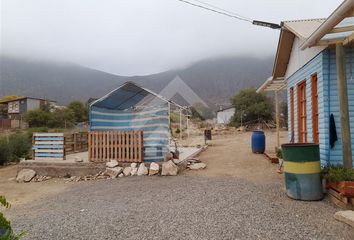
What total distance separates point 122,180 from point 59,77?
116550 millimetres

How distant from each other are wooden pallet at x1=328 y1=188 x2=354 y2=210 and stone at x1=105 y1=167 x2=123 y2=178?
6.33 meters

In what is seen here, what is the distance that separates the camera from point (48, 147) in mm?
10789

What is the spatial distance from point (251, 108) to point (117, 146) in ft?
106

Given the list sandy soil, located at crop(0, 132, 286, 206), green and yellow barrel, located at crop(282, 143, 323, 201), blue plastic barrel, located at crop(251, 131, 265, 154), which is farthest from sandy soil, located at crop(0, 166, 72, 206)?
blue plastic barrel, located at crop(251, 131, 265, 154)

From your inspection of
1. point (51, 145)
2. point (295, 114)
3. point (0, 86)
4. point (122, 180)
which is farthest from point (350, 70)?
point (0, 86)

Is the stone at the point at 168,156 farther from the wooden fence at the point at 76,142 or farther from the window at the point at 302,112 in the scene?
the wooden fence at the point at 76,142

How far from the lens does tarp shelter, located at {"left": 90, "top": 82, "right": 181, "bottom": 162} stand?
9453 mm

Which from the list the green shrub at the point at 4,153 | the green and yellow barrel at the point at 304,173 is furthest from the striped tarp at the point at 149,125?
the green shrub at the point at 4,153

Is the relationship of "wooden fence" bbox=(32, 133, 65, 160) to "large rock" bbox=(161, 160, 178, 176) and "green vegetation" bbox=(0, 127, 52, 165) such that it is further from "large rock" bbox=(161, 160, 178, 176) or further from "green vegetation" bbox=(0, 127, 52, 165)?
"large rock" bbox=(161, 160, 178, 176)

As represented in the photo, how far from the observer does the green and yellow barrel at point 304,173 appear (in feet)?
16.8

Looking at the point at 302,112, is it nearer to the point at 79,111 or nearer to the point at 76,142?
the point at 76,142

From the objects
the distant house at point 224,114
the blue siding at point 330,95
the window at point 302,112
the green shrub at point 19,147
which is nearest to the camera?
the blue siding at point 330,95

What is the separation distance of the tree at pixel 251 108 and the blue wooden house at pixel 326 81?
3033 cm

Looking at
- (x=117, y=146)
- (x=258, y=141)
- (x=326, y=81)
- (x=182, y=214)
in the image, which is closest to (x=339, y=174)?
(x=326, y=81)
